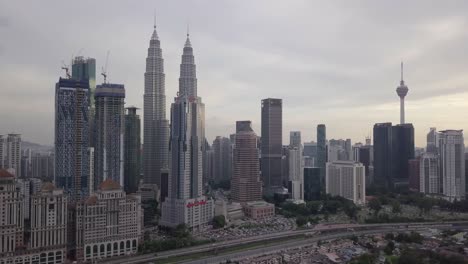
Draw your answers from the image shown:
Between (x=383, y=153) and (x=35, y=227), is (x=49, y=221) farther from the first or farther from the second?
(x=383, y=153)

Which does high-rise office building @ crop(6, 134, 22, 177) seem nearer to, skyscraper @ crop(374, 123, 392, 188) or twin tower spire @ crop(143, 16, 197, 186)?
twin tower spire @ crop(143, 16, 197, 186)

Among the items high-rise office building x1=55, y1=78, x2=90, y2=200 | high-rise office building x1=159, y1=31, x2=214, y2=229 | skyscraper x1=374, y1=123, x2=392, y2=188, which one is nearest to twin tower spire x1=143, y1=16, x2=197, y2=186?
high-rise office building x1=159, y1=31, x2=214, y2=229

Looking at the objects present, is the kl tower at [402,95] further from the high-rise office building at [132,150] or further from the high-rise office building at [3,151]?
the high-rise office building at [3,151]

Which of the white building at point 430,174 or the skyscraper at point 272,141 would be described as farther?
the skyscraper at point 272,141

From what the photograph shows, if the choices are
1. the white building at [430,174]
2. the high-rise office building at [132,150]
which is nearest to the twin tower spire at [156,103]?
the high-rise office building at [132,150]

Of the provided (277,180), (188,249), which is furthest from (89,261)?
(277,180)

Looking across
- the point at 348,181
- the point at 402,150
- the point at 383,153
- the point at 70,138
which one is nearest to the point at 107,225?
the point at 70,138

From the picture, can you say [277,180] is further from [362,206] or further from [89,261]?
[89,261]
